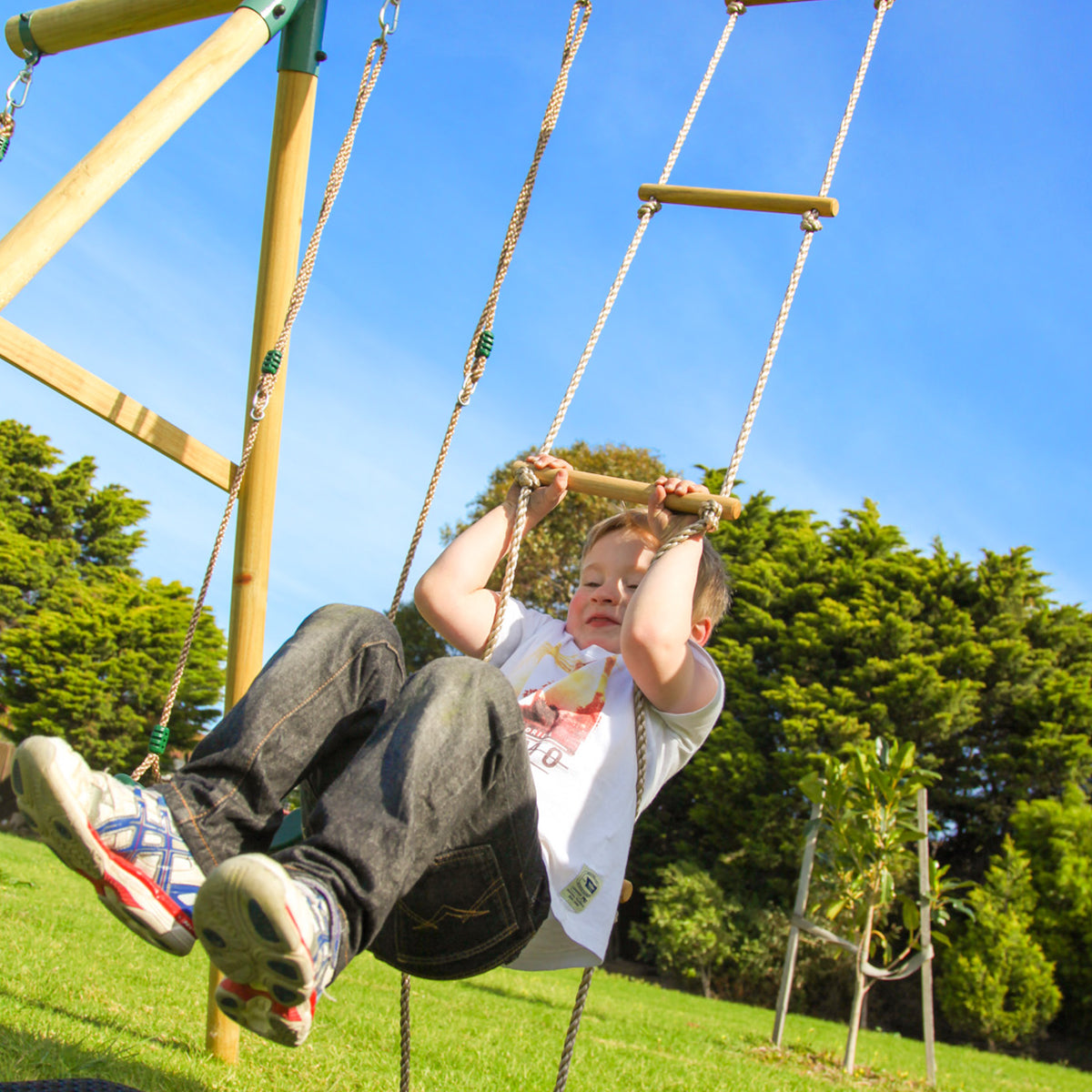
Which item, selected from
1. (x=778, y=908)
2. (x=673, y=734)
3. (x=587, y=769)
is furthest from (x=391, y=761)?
(x=778, y=908)

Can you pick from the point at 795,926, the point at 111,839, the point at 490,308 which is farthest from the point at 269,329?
the point at 795,926

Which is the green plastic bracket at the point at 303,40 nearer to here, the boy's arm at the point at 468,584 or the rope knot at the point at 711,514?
the boy's arm at the point at 468,584

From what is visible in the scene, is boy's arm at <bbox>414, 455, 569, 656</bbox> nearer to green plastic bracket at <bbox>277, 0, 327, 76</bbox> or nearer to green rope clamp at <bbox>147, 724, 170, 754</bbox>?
green rope clamp at <bbox>147, 724, 170, 754</bbox>

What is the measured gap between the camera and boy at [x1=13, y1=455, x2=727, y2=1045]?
4.52 ft

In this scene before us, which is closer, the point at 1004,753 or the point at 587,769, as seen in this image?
the point at 587,769

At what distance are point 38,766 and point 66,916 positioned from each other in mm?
5987

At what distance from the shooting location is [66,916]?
21.3 feet

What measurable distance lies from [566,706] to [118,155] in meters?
1.56

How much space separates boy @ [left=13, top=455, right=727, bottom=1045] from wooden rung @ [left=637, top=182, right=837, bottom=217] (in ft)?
3.07

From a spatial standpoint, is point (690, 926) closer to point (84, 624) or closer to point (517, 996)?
point (517, 996)

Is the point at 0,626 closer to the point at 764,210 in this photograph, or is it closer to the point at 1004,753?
the point at 1004,753

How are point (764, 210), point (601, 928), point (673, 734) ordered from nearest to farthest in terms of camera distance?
point (601, 928), point (673, 734), point (764, 210)

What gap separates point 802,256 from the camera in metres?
2.57

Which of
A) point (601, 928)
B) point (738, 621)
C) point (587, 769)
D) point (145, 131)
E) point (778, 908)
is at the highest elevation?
point (738, 621)
